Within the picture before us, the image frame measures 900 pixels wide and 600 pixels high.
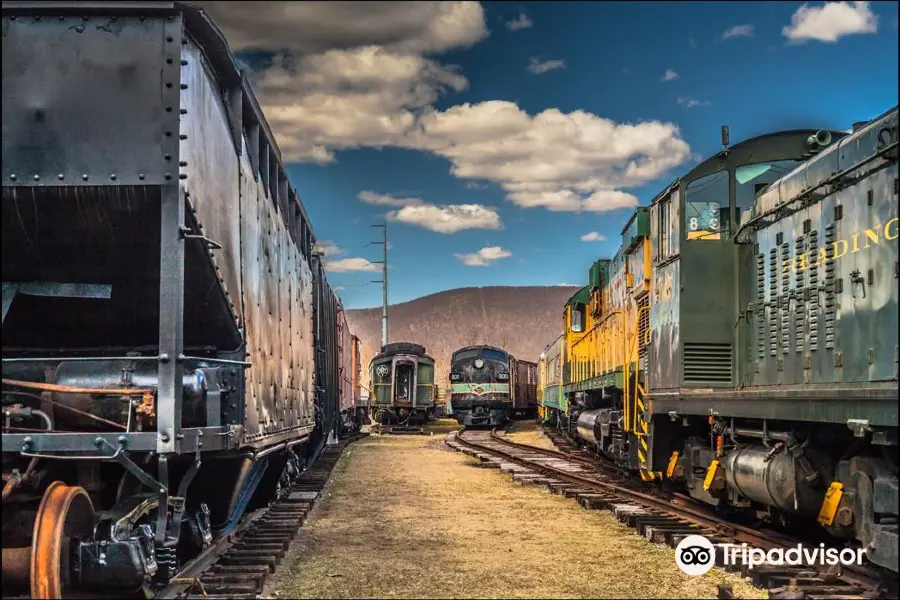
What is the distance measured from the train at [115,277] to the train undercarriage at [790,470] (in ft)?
14.3

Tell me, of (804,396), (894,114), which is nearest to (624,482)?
(804,396)

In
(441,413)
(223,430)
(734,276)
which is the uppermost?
(734,276)

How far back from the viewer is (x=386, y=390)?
32.5m

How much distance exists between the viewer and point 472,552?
8133 mm

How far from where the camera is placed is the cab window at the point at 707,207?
957 centimetres

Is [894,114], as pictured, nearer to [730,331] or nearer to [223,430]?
[730,331]

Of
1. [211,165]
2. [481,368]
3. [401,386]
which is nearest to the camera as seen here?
[211,165]

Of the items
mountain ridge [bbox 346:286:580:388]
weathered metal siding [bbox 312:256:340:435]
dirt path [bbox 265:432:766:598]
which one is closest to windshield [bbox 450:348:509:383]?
weathered metal siding [bbox 312:256:340:435]

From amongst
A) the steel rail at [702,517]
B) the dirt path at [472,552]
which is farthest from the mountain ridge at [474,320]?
the dirt path at [472,552]

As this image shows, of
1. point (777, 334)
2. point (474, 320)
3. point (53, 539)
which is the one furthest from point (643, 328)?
point (474, 320)

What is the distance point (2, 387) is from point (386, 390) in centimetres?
2720

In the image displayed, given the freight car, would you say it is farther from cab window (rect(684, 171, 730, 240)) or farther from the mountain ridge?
the mountain ridge

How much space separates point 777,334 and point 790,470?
4.65ft

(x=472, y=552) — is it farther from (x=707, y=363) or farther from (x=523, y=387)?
(x=523, y=387)
